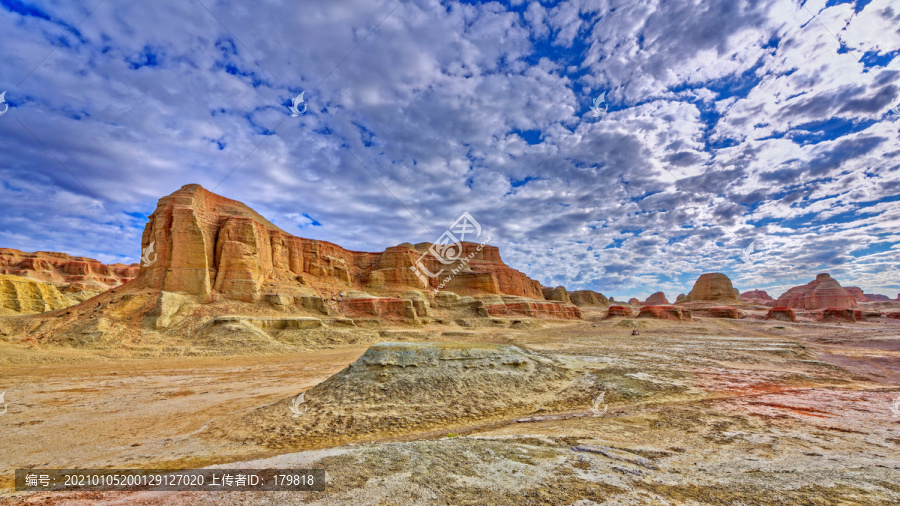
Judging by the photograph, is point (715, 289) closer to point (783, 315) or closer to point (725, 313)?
point (725, 313)

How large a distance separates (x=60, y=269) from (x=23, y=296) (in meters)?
59.3

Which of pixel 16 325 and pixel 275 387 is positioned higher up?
pixel 16 325

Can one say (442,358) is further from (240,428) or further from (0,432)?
(0,432)

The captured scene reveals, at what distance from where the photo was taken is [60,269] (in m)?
77.2

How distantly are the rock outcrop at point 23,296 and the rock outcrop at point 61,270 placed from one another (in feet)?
110

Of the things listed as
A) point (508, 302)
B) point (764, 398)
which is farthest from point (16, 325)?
point (508, 302)

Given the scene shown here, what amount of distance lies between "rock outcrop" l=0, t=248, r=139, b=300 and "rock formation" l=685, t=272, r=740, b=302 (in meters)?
141

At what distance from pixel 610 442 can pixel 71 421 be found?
43.5 ft

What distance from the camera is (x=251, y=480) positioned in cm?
425

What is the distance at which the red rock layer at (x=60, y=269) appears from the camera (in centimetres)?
7069

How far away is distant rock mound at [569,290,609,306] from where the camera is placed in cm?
11512

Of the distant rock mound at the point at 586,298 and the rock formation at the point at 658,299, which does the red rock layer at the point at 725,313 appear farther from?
the rock formation at the point at 658,299

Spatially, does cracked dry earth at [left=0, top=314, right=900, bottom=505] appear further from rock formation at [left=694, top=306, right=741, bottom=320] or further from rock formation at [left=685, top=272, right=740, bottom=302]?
rock formation at [left=685, top=272, right=740, bottom=302]

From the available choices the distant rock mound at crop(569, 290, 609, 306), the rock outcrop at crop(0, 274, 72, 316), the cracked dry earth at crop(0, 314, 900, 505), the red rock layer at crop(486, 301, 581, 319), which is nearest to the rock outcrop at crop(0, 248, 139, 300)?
the rock outcrop at crop(0, 274, 72, 316)
